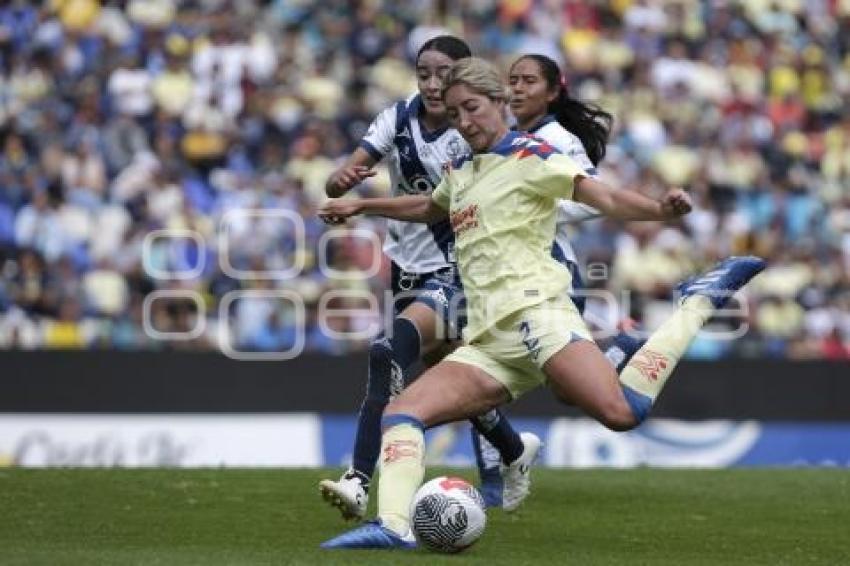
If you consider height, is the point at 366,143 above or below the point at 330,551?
above

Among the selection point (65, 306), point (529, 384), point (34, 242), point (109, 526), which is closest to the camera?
point (529, 384)

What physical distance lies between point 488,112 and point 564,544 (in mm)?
2031

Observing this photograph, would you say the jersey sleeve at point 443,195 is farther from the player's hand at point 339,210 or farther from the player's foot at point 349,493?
the player's foot at point 349,493

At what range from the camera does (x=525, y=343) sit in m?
7.97

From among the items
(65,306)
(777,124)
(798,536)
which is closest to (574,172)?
(798,536)

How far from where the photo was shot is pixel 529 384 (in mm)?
8172

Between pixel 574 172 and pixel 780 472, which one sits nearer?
pixel 574 172

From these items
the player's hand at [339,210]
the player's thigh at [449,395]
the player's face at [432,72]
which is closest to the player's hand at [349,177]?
the player's hand at [339,210]

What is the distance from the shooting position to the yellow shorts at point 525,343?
790 centimetres

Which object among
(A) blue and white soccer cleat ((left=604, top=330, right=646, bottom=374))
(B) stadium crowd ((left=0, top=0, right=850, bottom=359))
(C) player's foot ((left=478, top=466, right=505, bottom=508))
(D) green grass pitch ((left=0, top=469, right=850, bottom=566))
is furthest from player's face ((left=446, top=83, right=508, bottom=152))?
(B) stadium crowd ((left=0, top=0, right=850, bottom=359))

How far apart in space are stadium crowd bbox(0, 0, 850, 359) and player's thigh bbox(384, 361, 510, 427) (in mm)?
7785

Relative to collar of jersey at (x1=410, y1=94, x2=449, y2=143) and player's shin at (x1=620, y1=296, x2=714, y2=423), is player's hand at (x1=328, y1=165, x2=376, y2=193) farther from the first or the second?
player's shin at (x1=620, y1=296, x2=714, y2=423)

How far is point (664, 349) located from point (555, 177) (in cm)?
95

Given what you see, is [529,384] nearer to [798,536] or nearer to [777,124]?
[798,536]
